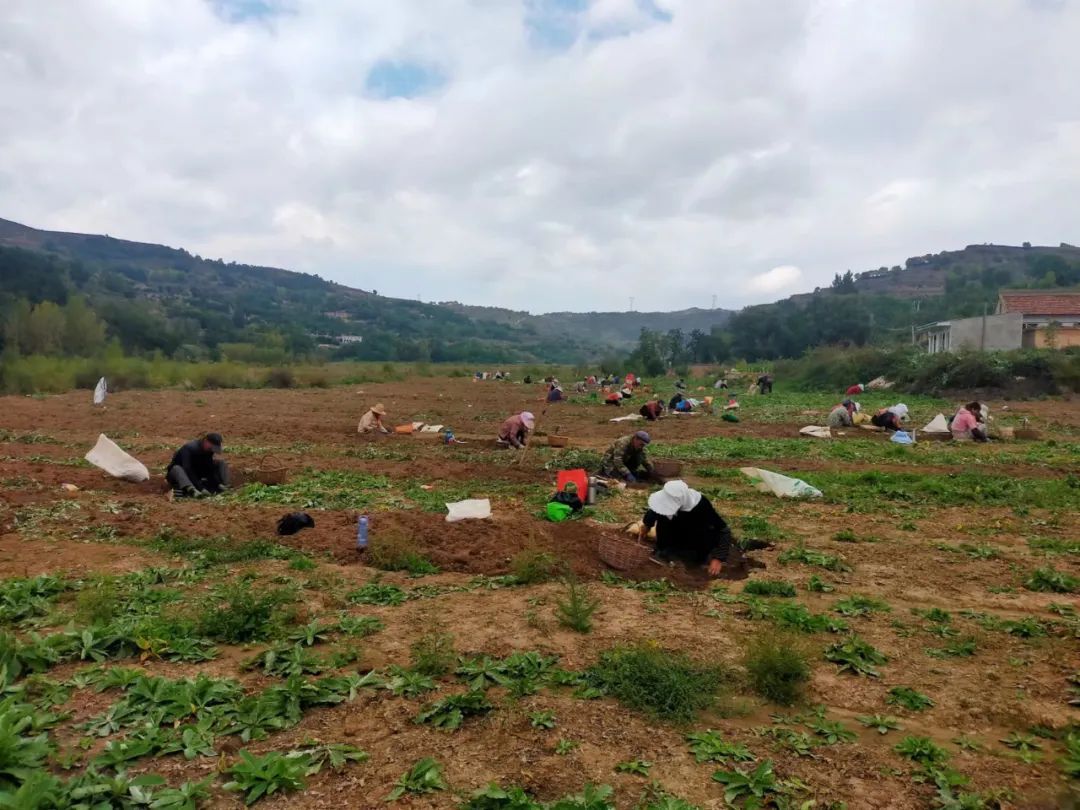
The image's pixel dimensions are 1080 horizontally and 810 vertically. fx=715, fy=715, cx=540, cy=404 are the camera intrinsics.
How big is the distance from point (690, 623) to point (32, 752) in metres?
4.38

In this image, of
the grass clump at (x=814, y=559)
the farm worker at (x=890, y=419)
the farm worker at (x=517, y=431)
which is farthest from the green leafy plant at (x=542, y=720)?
the farm worker at (x=890, y=419)

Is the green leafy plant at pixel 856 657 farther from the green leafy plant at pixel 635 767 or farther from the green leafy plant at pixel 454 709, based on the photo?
the green leafy plant at pixel 454 709

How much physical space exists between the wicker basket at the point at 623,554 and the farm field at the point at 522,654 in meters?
0.22

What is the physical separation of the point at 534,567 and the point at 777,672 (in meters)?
2.79

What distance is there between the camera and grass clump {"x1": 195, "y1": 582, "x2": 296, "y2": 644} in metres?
5.46

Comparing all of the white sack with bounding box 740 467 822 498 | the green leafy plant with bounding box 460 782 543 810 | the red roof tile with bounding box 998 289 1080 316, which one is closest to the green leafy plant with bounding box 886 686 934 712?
the green leafy plant with bounding box 460 782 543 810

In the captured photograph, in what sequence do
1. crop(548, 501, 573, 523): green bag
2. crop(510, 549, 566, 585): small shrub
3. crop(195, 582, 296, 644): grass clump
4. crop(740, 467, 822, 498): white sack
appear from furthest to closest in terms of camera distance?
crop(740, 467, 822, 498): white sack
crop(548, 501, 573, 523): green bag
crop(510, 549, 566, 585): small shrub
crop(195, 582, 296, 644): grass clump

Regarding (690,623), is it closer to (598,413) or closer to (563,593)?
(563,593)

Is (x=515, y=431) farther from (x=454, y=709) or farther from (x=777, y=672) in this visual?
(x=454, y=709)

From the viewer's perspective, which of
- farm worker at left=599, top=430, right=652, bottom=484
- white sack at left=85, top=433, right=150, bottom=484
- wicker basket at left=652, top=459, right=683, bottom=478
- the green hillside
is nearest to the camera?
white sack at left=85, top=433, right=150, bottom=484

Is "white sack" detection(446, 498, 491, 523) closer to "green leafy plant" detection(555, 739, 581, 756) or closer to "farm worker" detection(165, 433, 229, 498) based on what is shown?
"farm worker" detection(165, 433, 229, 498)

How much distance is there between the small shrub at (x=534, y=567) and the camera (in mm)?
6863

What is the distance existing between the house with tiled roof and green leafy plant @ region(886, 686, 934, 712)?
1444 inches

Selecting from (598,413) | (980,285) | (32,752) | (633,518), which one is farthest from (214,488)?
(980,285)
